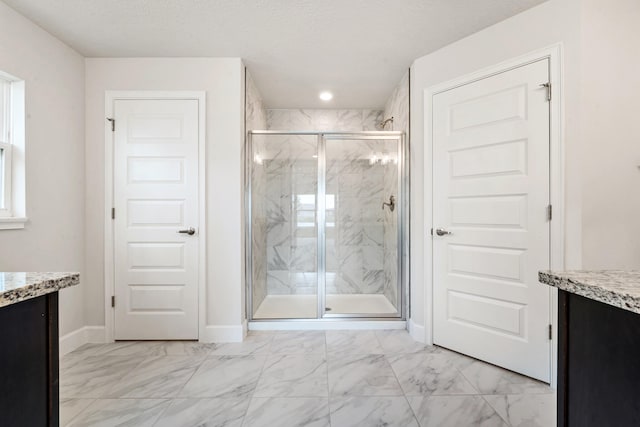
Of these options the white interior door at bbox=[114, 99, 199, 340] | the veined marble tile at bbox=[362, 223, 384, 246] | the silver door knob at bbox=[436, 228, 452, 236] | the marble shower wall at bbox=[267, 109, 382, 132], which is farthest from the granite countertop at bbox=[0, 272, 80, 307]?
the marble shower wall at bbox=[267, 109, 382, 132]

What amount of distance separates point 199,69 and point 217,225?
1326mm

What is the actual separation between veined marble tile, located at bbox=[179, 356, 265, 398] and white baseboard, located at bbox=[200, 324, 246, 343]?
28 centimetres

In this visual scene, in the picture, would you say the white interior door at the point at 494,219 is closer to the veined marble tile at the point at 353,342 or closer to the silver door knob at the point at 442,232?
the silver door knob at the point at 442,232

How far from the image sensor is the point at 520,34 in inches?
80.5

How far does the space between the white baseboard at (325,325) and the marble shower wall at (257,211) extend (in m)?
0.21

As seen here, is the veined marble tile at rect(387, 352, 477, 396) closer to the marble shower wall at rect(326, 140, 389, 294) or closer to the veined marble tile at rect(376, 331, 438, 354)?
the veined marble tile at rect(376, 331, 438, 354)

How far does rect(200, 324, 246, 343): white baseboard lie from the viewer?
2.58 meters

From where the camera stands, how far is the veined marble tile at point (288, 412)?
1568 mm

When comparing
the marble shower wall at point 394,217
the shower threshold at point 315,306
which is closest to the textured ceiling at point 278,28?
the marble shower wall at point 394,217

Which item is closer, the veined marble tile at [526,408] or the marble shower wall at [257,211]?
the veined marble tile at [526,408]

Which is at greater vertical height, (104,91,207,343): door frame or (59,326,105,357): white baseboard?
(104,91,207,343): door frame

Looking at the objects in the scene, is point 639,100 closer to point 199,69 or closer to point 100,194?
point 199,69

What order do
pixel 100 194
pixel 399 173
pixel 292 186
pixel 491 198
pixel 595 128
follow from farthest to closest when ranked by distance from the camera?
pixel 292 186 < pixel 399 173 < pixel 100 194 < pixel 491 198 < pixel 595 128

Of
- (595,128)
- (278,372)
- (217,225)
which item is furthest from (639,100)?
(217,225)
